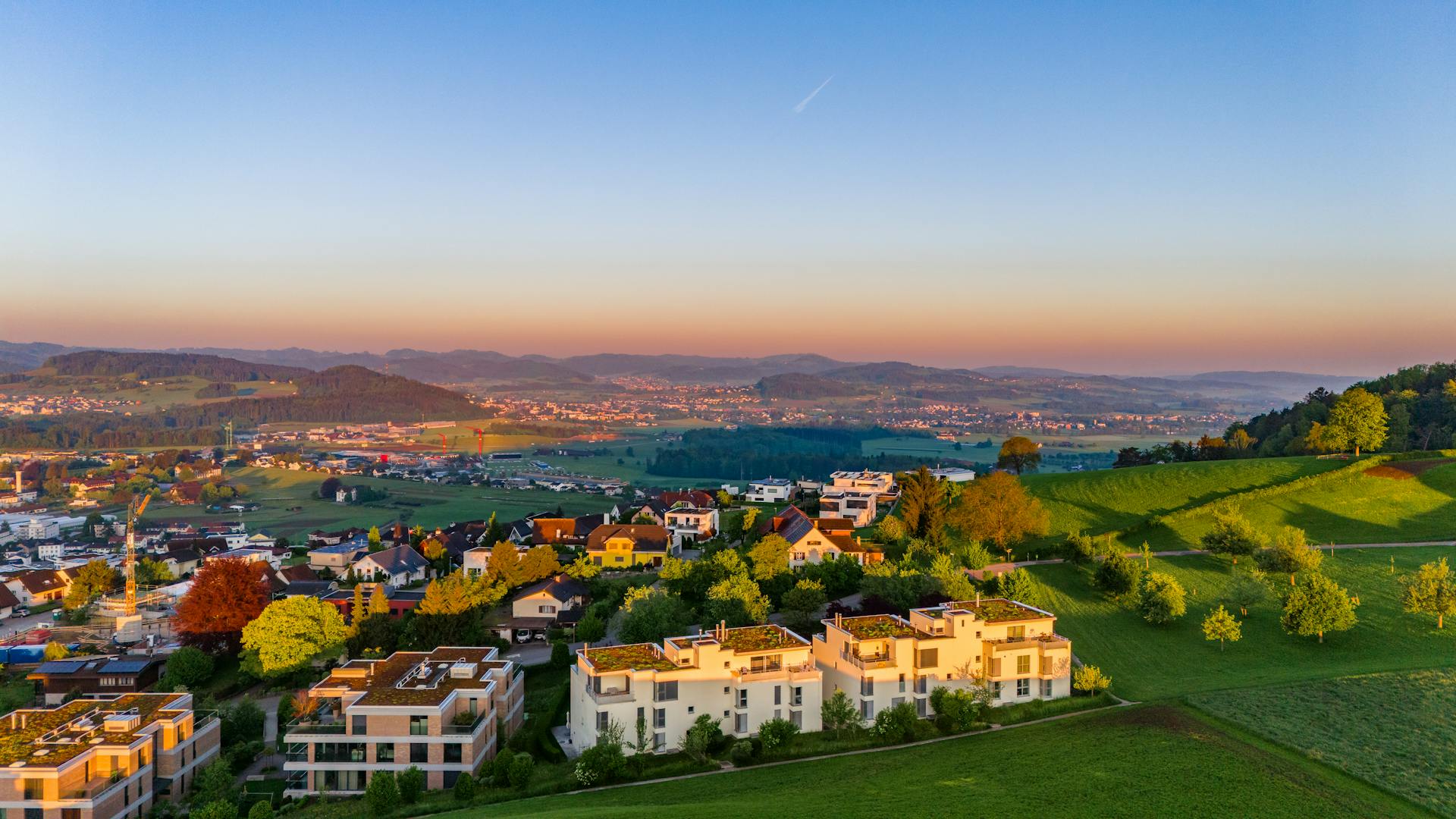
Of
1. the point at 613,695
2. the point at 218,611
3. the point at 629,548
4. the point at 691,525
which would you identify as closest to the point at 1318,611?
the point at 613,695

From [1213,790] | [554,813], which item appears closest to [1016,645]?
[1213,790]

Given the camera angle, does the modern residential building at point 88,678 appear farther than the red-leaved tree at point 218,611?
No

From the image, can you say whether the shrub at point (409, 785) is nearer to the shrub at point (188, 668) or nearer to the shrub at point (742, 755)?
the shrub at point (742, 755)

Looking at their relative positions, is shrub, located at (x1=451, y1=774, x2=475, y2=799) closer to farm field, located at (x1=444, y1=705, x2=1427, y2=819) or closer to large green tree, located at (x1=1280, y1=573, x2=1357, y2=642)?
farm field, located at (x1=444, y1=705, x2=1427, y2=819)

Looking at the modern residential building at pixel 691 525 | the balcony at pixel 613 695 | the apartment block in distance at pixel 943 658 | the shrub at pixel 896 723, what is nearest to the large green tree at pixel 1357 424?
the apartment block in distance at pixel 943 658

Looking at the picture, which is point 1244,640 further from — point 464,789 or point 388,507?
point 388,507

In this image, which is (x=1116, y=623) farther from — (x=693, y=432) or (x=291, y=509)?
(x=693, y=432)
